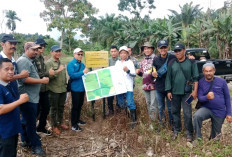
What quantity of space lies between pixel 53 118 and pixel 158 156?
221cm

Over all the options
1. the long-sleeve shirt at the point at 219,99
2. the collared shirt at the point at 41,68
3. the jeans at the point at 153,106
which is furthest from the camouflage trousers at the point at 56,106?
Result: the long-sleeve shirt at the point at 219,99

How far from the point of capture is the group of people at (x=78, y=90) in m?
2.57

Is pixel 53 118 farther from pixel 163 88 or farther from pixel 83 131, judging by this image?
pixel 163 88

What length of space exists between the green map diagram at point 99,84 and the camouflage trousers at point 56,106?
0.54 meters

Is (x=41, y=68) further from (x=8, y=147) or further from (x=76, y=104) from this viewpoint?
(x=8, y=147)

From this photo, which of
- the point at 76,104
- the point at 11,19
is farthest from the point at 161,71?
the point at 11,19

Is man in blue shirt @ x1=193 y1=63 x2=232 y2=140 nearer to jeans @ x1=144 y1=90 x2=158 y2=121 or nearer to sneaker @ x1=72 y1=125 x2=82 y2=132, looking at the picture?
jeans @ x1=144 y1=90 x2=158 y2=121

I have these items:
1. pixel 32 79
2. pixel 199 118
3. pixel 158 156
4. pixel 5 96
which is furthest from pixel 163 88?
pixel 5 96

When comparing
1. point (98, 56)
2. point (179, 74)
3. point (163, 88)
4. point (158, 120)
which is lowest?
point (158, 120)

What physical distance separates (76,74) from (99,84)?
57 cm

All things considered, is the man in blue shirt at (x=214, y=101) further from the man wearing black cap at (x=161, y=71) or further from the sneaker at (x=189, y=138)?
the man wearing black cap at (x=161, y=71)

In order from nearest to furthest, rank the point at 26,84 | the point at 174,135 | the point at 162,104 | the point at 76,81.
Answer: the point at 26,84, the point at 174,135, the point at 162,104, the point at 76,81

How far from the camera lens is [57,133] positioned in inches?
165

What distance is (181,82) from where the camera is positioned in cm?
360
